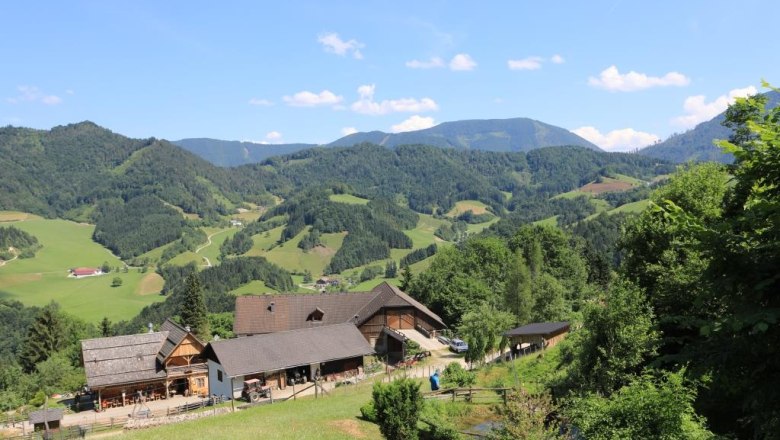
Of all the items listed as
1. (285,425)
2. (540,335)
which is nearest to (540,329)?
(540,335)

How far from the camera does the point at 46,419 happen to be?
32094 millimetres

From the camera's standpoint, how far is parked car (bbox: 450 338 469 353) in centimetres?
5762

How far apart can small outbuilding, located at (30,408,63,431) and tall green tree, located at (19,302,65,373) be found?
50559 mm

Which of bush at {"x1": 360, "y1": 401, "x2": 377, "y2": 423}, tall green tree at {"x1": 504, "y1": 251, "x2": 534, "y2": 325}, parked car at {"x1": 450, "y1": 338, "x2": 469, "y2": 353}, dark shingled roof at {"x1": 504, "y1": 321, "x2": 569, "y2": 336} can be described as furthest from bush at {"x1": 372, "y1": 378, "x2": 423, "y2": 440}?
tall green tree at {"x1": 504, "y1": 251, "x2": 534, "y2": 325}

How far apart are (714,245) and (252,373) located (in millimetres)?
39220

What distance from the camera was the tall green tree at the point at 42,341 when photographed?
77.4 meters

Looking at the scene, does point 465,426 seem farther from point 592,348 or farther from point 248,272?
point 248,272

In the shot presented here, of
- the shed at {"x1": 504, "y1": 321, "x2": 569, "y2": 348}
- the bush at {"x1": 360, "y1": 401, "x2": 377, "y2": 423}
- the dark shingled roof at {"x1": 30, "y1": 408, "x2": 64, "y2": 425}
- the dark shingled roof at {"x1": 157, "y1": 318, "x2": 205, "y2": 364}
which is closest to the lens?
the bush at {"x1": 360, "y1": 401, "x2": 377, "y2": 423}

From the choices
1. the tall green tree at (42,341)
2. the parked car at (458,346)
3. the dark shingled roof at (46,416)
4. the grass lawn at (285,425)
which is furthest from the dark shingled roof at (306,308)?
the tall green tree at (42,341)

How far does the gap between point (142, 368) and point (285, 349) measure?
12677mm

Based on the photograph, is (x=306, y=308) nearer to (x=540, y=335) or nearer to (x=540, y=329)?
(x=540, y=329)

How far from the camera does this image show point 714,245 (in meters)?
10.3

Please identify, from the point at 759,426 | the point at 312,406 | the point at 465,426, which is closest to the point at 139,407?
the point at 312,406

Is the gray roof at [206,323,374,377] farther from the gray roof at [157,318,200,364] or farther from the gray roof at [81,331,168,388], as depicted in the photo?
the gray roof at [81,331,168,388]
